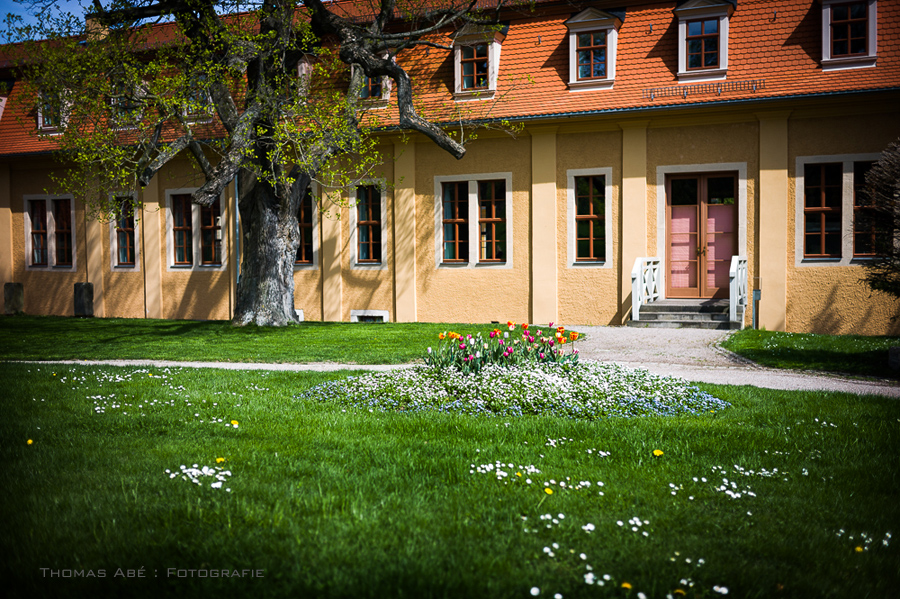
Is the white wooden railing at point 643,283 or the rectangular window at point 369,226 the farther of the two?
the rectangular window at point 369,226

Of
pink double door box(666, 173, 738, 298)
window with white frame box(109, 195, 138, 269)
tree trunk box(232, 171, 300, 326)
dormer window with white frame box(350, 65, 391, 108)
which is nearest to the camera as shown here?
tree trunk box(232, 171, 300, 326)

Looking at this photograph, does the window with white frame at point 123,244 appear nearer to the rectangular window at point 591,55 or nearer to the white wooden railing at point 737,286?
the rectangular window at point 591,55

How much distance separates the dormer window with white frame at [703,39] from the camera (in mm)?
16516

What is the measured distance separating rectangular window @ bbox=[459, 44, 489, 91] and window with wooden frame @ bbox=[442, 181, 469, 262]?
8.33 feet

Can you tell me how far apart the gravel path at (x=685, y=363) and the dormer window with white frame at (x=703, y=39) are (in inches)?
248

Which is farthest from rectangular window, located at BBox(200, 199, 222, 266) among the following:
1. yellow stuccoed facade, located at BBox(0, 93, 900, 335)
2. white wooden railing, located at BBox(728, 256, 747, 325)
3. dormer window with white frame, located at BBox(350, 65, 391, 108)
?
white wooden railing, located at BBox(728, 256, 747, 325)

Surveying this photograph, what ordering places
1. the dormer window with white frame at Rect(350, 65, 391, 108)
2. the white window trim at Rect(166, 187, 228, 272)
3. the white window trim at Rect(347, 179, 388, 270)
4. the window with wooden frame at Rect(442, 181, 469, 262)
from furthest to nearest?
the white window trim at Rect(166, 187, 228, 272), the white window trim at Rect(347, 179, 388, 270), the dormer window with white frame at Rect(350, 65, 391, 108), the window with wooden frame at Rect(442, 181, 469, 262)

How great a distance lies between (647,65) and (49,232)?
62.3 feet

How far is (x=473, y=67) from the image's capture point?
1869 centimetres

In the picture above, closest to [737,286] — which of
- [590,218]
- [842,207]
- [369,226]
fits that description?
[842,207]

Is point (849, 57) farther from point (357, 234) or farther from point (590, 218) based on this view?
point (357, 234)

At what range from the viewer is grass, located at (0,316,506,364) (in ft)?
36.6

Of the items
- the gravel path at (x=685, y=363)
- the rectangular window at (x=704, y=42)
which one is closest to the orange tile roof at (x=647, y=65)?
the rectangular window at (x=704, y=42)

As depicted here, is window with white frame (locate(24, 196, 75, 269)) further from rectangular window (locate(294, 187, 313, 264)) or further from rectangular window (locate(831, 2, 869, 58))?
rectangular window (locate(831, 2, 869, 58))
